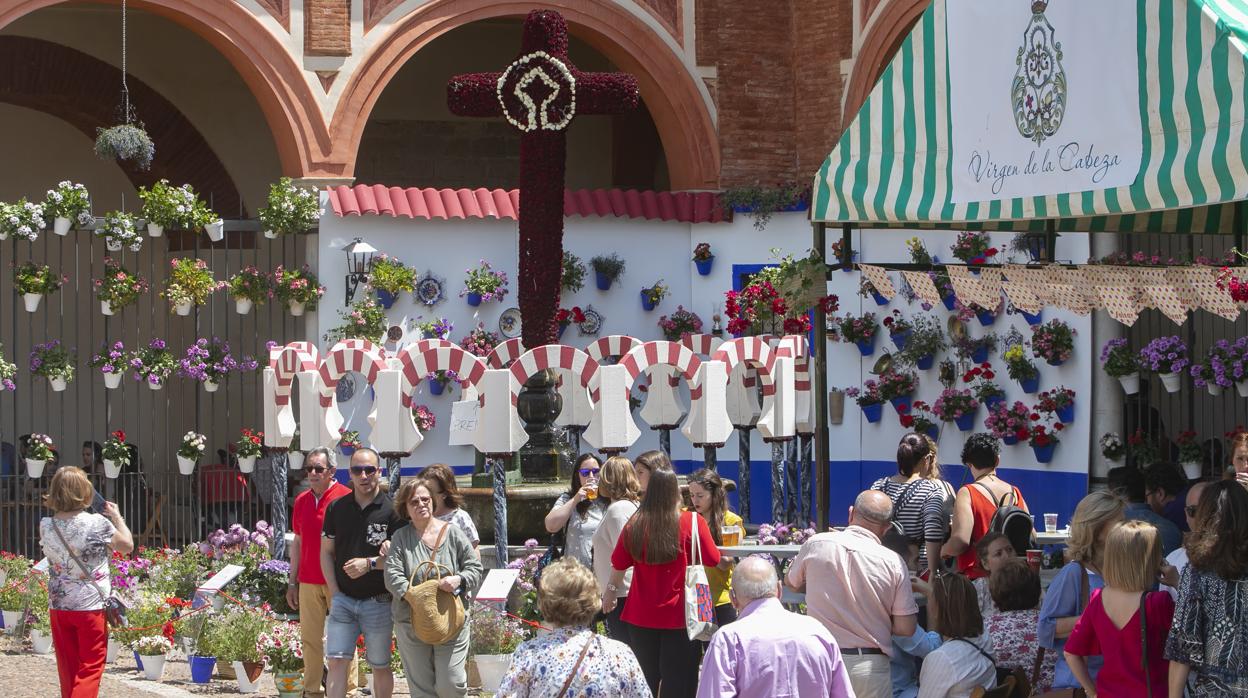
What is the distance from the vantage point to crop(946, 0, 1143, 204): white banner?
7672 mm

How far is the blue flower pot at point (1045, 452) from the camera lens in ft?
48.9

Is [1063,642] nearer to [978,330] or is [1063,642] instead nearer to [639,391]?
[978,330]

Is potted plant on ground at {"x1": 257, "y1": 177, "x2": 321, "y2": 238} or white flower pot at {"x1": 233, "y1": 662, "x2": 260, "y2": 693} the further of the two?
potted plant on ground at {"x1": 257, "y1": 177, "x2": 321, "y2": 238}

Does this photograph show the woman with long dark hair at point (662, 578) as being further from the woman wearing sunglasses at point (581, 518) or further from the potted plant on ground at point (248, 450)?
the potted plant on ground at point (248, 450)

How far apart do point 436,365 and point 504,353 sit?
157cm

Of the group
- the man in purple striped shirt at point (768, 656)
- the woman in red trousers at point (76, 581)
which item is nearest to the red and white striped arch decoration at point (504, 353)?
the woman in red trousers at point (76, 581)

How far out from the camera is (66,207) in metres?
15.8

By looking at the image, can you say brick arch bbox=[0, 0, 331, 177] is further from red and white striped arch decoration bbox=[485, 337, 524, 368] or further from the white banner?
the white banner

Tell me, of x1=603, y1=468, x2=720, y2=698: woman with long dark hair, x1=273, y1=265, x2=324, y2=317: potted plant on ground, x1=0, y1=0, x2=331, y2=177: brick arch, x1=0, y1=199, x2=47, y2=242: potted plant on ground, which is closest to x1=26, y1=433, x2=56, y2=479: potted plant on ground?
x1=0, y1=199, x2=47, y2=242: potted plant on ground

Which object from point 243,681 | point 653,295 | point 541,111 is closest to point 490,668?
point 243,681

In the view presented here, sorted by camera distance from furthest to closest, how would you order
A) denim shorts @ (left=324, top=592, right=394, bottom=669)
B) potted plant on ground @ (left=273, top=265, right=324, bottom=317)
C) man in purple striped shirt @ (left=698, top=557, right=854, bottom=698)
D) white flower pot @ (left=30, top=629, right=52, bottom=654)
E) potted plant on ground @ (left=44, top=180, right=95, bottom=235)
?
1. potted plant on ground @ (left=273, top=265, right=324, bottom=317)
2. potted plant on ground @ (left=44, top=180, right=95, bottom=235)
3. white flower pot @ (left=30, top=629, right=52, bottom=654)
4. denim shorts @ (left=324, top=592, right=394, bottom=669)
5. man in purple striped shirt @ (left=698, top=557, right=854, bottom=698)

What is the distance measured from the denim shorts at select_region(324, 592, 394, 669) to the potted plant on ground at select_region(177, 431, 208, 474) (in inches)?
321

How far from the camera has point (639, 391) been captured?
1780 cm

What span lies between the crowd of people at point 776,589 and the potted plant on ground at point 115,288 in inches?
298
